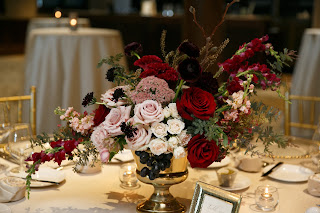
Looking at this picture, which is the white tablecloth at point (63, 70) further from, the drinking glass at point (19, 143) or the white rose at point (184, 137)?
the white rose at point (184, 137)

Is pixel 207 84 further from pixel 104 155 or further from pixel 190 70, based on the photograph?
pixel 104 155

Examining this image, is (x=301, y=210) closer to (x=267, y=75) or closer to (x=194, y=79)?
(x=267, y=75)

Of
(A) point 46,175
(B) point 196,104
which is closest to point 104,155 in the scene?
(B) point 196,104

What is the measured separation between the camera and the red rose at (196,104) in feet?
4.75

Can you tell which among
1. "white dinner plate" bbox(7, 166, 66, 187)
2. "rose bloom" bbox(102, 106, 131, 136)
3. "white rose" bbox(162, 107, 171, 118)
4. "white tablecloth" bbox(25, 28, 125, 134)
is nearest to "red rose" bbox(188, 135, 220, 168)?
"white rose" bbox(162, 107, 171, 118)

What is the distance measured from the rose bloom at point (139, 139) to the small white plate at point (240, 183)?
52 cm

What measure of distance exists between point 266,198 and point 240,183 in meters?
0.24

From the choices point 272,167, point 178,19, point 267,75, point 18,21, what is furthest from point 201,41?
point 18,21

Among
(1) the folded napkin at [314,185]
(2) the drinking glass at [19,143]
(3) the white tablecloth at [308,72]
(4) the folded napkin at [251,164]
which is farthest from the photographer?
(3) the white tablecloth at [308,72]

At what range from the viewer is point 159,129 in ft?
4.76

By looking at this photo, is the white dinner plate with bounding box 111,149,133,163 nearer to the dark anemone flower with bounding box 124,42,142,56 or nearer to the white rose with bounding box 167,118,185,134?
the dark anemone flower with bounding box 124,42,142,56

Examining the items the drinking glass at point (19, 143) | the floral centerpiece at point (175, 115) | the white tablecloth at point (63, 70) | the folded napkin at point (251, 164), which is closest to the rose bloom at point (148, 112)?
the floral centerpiece at point (175, 115)

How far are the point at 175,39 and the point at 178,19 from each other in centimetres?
38

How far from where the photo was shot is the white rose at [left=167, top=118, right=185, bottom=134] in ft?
4.75
